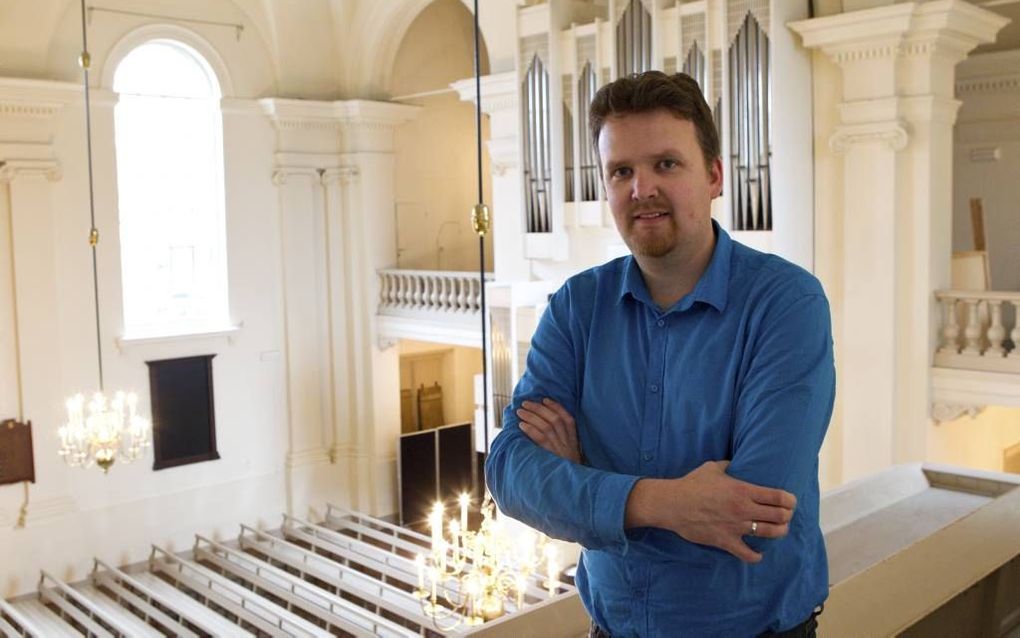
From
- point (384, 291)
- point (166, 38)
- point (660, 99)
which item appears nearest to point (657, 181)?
point (660, 99)

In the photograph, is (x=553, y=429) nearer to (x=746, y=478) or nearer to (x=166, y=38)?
(x=746, y=478)

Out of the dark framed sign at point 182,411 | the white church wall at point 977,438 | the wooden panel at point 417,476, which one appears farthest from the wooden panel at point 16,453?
the white church wall at point 977,438

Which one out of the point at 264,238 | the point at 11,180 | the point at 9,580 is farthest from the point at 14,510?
the point at 264,238

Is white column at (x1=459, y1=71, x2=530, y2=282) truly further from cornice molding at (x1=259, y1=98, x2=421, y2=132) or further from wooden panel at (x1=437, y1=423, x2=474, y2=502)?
wooden panel at (x1=437, y1=423, x2=474, y2=502)

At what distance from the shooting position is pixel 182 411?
554 inches

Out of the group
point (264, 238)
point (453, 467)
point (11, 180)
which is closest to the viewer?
point (11, 180)

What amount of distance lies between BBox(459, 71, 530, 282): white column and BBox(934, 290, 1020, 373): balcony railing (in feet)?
15.8

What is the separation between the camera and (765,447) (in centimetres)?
160

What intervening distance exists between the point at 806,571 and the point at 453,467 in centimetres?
1449

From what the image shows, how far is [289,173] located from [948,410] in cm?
975

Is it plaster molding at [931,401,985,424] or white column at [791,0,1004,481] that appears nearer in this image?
white column at [791,0,1004,481]

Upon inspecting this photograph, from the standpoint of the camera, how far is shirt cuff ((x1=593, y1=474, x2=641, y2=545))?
5.37 feet

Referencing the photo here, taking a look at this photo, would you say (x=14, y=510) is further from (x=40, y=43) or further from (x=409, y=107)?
(x=409, y=107)

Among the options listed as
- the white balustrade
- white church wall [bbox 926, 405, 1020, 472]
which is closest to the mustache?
white church wall [bbox 926, 405, 1020, 472]
